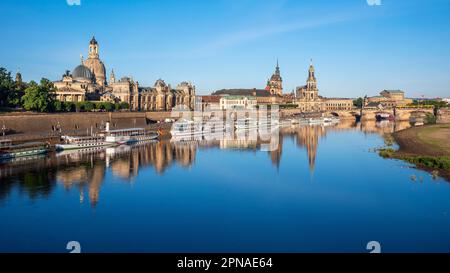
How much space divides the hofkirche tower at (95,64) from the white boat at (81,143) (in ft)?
147

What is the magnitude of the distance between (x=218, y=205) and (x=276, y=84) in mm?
110595

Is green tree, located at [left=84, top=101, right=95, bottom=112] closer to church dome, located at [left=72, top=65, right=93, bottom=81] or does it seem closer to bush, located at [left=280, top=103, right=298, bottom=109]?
church dome, located at [left=72, top=65, right=93, bottom=81]

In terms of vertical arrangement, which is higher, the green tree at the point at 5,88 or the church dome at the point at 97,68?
the church dome at the point at 97,68

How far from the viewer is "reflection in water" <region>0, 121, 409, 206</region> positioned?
24.1m

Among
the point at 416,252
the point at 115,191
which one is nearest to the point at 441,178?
the point at 416,252

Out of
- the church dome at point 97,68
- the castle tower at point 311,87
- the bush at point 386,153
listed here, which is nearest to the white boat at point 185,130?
the bush at point 386,153

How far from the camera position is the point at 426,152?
36375 mm

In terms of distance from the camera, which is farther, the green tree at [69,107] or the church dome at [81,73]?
the church dome at [81,73]

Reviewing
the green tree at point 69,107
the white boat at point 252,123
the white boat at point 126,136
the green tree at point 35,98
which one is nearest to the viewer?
the white boat at point 126,136

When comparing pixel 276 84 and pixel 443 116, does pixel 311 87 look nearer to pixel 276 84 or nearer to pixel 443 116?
pixel 276 84

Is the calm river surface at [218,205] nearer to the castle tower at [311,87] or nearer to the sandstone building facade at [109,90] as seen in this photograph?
the sandstone building facade at [109,90]

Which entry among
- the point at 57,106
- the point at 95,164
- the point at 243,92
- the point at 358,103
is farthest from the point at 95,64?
the point at 358,103

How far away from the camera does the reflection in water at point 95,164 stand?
79.2 feet

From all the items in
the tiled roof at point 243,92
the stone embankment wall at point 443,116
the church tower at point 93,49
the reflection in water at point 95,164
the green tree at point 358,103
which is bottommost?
the reflection in water at point 95,164
